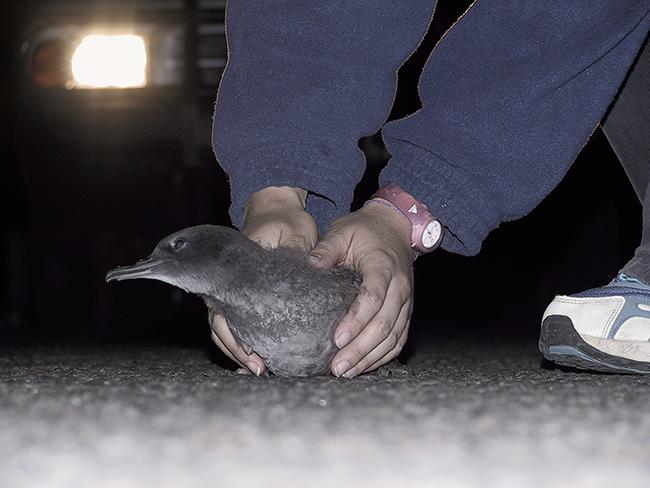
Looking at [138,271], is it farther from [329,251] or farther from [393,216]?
[393,216]

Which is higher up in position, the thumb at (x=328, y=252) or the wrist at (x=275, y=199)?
the wrist at (x=275, y=199)

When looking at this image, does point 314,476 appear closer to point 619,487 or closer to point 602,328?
point 619,487

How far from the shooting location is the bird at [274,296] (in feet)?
4.62

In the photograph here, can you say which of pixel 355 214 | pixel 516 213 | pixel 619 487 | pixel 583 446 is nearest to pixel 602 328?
pixel 516 213

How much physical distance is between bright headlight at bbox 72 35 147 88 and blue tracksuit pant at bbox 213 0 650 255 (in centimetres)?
284

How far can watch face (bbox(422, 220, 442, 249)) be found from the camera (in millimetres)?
1687

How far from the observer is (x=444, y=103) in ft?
5.73

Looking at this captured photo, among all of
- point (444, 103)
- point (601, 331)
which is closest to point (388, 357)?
point (601, 331)

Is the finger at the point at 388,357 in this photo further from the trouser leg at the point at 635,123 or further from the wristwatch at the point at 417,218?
the trouser leg at the point at 635,123

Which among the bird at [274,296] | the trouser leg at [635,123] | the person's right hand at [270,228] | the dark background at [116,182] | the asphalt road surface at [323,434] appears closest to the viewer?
the asphalt road surface at [323,434]

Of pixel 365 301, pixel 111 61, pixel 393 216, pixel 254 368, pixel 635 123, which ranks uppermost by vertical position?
pixel 111 61

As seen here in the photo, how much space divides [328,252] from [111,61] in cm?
331

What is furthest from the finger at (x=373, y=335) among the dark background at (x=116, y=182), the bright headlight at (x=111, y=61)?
the bright headlight at (x=111, y=61)

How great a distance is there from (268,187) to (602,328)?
23.8 inches
